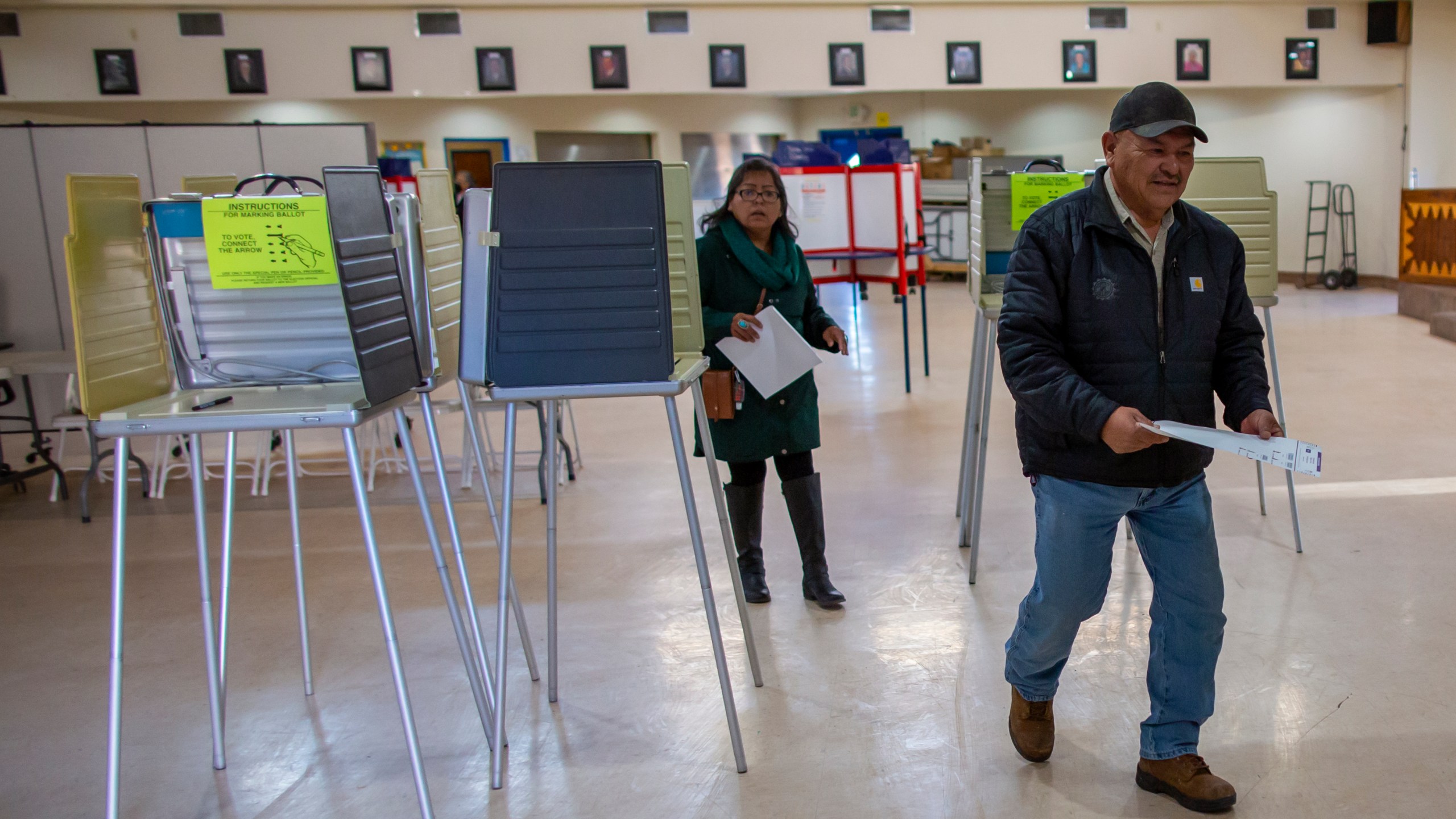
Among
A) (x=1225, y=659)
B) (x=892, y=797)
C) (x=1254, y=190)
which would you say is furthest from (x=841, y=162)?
(x=892, y=797)

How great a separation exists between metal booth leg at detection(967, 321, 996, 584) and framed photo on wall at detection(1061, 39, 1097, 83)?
8.86 m

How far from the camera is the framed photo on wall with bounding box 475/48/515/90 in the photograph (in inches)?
429

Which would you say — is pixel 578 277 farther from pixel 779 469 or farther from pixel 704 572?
pixel 779 469

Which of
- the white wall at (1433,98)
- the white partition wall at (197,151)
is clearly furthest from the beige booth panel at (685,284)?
the white wall at (1433,98)

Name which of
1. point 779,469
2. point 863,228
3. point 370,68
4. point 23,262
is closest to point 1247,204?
point 779,469

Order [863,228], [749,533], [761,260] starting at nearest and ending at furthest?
[761,260] → [749,533] → [863,228]

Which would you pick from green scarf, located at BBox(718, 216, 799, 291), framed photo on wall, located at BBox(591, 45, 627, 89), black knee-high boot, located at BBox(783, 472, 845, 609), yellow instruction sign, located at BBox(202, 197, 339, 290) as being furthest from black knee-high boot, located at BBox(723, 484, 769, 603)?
framed photo on wall, located at BBox(591, 45, 627, 89)

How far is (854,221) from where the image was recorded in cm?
711

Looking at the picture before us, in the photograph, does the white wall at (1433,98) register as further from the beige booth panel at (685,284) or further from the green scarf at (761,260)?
the beige booth panel at (685,284)

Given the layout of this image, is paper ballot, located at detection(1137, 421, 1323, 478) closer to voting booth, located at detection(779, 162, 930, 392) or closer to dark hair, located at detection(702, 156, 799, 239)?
dark hair, located at detection(702, 156, 799, 239)

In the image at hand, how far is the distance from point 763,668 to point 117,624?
5.39 ft

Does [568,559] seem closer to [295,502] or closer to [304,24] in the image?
[295,502]

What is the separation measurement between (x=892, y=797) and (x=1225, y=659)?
118 cm

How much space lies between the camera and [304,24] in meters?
10.5
